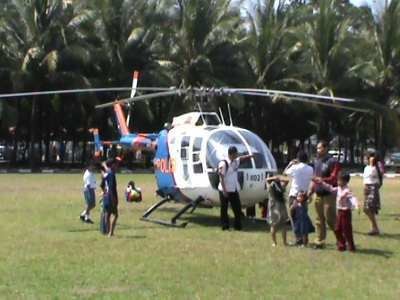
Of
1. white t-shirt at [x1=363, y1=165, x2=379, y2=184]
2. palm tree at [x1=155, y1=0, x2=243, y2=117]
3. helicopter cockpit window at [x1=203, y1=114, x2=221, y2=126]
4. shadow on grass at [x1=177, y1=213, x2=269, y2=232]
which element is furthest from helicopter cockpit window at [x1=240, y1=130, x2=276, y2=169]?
palm tree at [x1=155, y1=0, x2=243, y2=117]

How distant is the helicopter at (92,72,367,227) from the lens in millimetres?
14797

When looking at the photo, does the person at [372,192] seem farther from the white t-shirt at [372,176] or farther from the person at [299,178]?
the person at [299,178]

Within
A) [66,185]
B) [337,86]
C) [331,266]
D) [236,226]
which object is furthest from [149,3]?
[331,266]

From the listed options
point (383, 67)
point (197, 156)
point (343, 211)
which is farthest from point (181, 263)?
point (383, 67)

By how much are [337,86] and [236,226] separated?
103ft

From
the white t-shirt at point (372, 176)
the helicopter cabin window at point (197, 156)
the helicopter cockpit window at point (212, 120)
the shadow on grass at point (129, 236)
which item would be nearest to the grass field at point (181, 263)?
the shadow on grass at point (129, 236)

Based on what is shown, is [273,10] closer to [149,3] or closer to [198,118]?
[149,3]

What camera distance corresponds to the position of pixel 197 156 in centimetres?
1552

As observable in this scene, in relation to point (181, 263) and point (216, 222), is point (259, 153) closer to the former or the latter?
point (216, 222)

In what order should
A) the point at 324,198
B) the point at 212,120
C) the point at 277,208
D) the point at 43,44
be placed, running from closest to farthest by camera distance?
1. the point at 324,198
2. the point at 277,208
3. the point at 212,120
4. the point at 43,44

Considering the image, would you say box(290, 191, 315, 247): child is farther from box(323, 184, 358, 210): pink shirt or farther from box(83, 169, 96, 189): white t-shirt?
box(83, 169, 96, 189): white t-shirt

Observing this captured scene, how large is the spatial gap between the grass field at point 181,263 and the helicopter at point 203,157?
629mm

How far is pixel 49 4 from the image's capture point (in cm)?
4103

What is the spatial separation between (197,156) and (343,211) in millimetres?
4809
